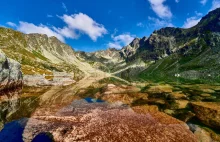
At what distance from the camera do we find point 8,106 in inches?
1714

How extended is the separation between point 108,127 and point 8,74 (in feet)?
151

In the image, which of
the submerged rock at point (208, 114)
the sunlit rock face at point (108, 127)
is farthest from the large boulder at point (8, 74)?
the submerged rock at point (208, 114)

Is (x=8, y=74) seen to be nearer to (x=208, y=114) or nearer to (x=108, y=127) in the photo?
(x=108, y=127)

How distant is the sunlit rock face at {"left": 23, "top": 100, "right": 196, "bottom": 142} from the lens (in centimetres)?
2558

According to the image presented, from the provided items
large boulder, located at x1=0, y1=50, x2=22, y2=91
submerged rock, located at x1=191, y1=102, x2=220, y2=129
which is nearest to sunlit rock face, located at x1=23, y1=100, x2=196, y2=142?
submerged rock, located at x1=191, y1=102, x2=220, y2=129

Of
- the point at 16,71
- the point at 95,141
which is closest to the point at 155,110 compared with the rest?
the point at 95,141

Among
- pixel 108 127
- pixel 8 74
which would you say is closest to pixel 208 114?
pixel 108 127

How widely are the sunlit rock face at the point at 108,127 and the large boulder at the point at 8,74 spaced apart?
29616 millimetres

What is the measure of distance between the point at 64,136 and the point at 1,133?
9.28m

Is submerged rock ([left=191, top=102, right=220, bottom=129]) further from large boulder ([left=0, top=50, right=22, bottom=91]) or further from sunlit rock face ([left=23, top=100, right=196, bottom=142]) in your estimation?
large boulder ([left=0, top=50, right=22, bottom=91])

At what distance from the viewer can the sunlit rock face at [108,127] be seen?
83.9 ft

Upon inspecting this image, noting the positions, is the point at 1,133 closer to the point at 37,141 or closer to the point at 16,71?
the point at 37,141

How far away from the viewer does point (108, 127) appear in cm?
2961

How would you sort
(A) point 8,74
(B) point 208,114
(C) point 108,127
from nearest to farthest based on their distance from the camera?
(C) point 108,127 → (B) point 208,114 → (A) point 8,74
